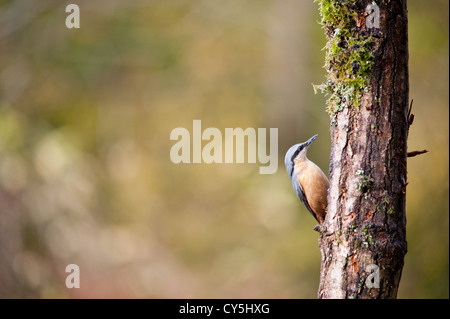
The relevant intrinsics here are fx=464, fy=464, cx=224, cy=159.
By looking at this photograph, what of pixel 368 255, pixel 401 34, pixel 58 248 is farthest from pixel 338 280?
pixel 58 248

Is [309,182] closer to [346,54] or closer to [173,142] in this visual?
[346,54]

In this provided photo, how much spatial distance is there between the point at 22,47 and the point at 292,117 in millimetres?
4737

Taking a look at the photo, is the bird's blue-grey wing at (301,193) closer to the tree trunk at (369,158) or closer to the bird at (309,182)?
the bird at (309,182)

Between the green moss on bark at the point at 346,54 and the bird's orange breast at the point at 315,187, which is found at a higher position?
the green moss on bark at the point at 346,54

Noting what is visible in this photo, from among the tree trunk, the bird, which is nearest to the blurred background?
the bird

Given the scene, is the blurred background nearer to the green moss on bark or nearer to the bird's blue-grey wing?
the bird's blue-grey wing

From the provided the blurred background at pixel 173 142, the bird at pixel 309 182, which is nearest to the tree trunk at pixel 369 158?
the bird at pixel 309 182

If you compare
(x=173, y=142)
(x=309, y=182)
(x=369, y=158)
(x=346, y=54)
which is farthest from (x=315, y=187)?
(x=173, y=142)

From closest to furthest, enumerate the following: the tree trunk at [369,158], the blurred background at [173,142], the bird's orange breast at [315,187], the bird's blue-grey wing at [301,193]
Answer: the tree trunk at [369,158]
the bird's orange breast at [315,187]
the bird's blue-grey wing at [301,193]
the blurred background at [173,142]

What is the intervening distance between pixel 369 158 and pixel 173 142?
6.67m

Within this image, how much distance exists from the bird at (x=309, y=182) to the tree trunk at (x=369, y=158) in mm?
781

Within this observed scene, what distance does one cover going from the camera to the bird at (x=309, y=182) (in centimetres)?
295

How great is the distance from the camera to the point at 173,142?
8523 mm
